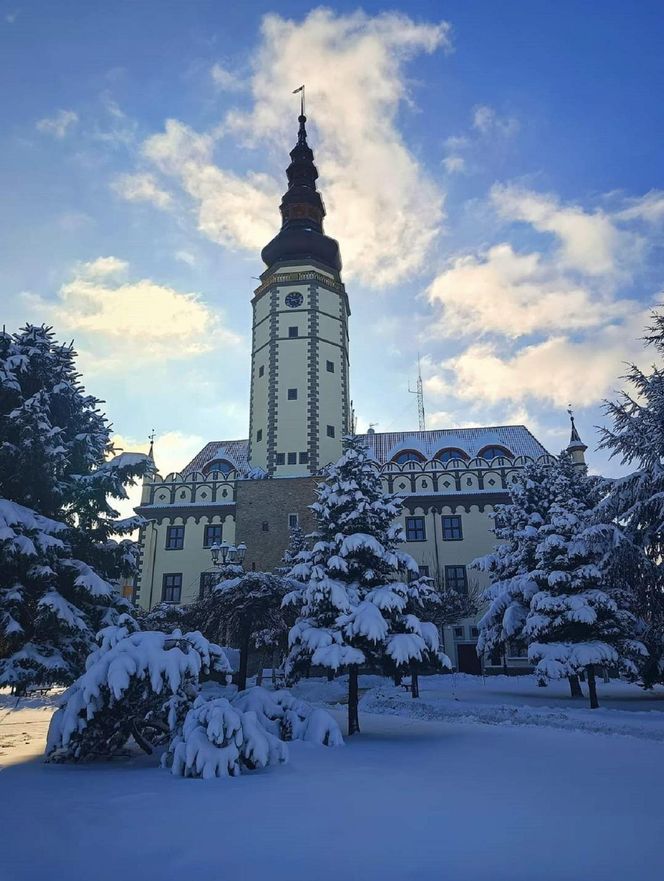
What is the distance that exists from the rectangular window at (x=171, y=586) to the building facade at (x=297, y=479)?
61mm

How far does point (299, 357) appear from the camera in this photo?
123 feet

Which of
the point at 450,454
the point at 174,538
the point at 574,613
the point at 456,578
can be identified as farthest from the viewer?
the point at 450,454

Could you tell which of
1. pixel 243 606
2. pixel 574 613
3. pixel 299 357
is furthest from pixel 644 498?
pixel 299 357

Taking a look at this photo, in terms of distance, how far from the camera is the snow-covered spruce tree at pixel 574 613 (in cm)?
1922

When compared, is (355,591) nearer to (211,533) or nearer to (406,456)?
(211,533)

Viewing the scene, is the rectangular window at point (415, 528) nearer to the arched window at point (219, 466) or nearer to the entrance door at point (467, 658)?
the entrance door at point (467, 658)

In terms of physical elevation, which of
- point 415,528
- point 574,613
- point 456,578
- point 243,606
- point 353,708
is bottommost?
point 353,708

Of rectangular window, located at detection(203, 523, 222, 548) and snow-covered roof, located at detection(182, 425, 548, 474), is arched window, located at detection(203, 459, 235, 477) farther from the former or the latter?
rectangular window, located at detection(203, 523, 222, 548)

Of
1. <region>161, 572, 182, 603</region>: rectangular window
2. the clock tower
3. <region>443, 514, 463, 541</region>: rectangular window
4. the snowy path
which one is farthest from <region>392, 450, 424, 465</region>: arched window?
the snowy path

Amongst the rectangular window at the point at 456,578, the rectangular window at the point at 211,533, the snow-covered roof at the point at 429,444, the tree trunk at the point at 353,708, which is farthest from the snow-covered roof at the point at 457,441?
the tree trunk at the point at 353,708

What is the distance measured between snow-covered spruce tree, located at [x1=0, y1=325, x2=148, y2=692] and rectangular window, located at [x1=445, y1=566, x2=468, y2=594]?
80.1ft

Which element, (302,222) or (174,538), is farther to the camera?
(302,222)

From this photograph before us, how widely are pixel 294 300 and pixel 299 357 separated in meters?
4.03

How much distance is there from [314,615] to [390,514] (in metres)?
3.23
